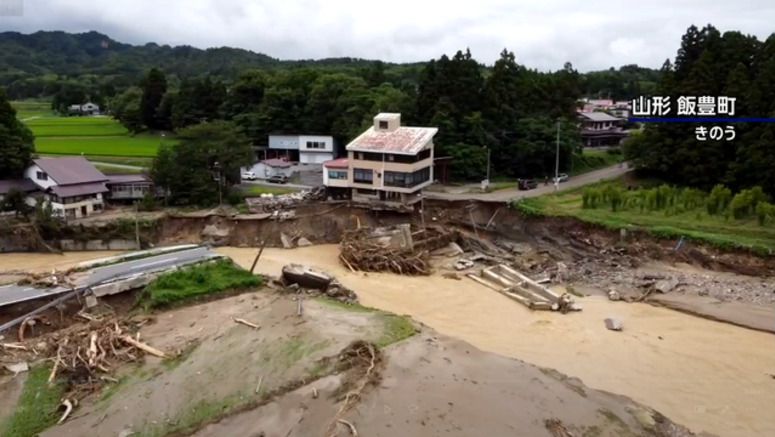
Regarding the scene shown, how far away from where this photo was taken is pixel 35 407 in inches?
600

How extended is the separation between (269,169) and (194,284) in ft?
74.5

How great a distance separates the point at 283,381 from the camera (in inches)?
622

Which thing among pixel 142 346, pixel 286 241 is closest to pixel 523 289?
pixel 286 241

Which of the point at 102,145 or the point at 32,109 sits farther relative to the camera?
the point at 32,109

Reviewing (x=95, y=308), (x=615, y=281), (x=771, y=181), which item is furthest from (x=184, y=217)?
(x=771, y=181)

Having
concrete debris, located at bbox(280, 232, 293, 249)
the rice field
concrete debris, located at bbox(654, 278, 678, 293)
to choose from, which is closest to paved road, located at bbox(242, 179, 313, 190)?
concrete debris, located at bbox(280, 232, 293, 249)

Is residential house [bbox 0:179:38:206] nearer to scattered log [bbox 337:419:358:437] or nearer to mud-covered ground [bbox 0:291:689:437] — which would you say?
mud-covered ground [bbox 0:291:689:437]

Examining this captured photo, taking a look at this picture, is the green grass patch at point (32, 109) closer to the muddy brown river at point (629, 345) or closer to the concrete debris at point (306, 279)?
the muddy brown river at point (629, 345)

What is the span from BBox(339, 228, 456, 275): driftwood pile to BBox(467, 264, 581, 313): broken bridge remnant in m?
2.76

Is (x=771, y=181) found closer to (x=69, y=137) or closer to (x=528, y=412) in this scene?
(x=528, y=412)

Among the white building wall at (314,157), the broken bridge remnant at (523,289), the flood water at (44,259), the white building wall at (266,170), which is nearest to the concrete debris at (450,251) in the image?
the broken bridge remnant at (523,289)

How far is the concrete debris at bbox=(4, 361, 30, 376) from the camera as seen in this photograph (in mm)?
17031

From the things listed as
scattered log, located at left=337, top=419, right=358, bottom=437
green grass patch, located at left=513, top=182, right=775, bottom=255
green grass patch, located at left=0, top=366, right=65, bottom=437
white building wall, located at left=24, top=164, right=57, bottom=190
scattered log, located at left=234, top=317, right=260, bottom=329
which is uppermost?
white building wall, located at left=24, top=164, right=57, bottom=190

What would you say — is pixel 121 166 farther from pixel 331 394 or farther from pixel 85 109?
pixel 85 109
